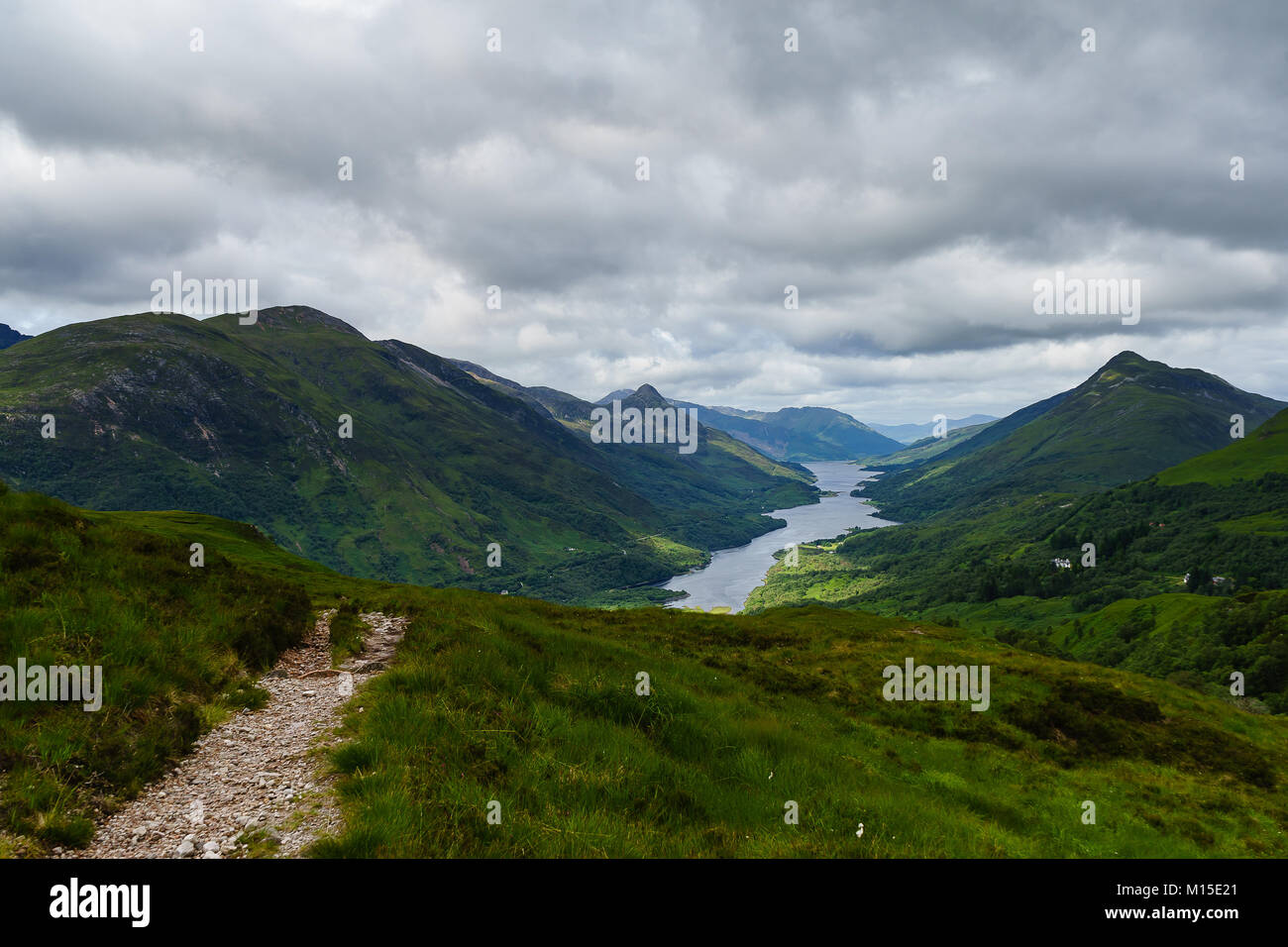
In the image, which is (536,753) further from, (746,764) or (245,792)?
(746,764)

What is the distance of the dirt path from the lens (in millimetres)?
7305

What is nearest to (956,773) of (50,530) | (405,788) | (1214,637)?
(405,788)

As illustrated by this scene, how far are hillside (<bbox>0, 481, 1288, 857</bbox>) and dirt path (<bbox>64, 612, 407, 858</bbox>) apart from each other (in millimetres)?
439

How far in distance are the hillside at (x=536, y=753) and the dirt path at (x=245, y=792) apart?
44 cm

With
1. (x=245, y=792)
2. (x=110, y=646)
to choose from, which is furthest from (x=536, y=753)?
(x=110, y=646)

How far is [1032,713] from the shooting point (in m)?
32.1

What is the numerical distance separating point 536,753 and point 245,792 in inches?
185

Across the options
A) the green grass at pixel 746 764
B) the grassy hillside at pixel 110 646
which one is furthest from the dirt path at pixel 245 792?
the green grass at pixel 746 764

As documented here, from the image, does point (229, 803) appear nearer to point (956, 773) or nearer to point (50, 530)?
point (50, 530)

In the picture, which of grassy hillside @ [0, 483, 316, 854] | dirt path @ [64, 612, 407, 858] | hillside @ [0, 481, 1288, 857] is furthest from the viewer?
grassy hillside @ [0, 483, 316, 854]

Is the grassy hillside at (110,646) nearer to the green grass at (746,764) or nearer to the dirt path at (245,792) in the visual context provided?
the dirt path at (245,792)

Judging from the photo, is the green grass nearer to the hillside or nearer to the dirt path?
the hillside

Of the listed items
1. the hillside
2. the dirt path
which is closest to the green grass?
the hillside

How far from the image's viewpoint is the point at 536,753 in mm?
10336
